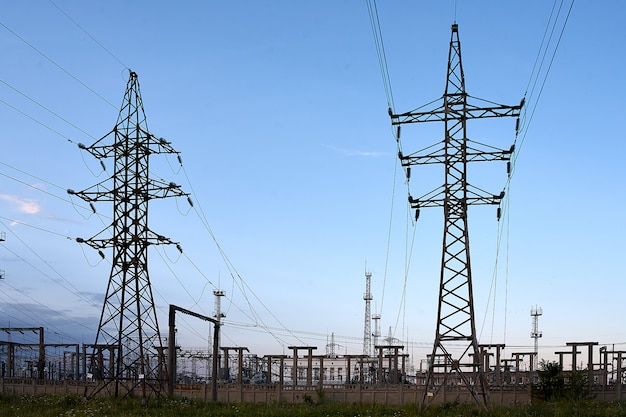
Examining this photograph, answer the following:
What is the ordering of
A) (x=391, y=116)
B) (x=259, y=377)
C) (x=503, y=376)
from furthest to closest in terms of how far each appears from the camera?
(x=259, y=377), (x=503, y=376), (x=391, y=116)

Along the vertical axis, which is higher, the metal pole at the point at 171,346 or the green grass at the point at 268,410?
the metal pole at the point at 171,346

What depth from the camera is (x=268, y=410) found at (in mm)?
27375

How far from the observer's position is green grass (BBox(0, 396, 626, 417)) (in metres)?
26.5

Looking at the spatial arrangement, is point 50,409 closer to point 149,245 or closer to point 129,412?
point 129,412

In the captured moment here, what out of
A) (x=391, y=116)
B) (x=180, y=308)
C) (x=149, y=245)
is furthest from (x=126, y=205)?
(x=391, y=116)

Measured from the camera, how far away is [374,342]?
132 m

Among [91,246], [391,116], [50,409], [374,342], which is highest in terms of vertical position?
[391,116]

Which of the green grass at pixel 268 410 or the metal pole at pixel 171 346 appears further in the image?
the metal pole at pixel 171 346

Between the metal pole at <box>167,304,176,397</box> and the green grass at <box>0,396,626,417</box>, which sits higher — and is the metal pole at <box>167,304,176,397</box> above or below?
above

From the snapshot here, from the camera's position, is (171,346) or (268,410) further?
(171,346)

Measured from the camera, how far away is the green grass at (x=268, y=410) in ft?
86.9

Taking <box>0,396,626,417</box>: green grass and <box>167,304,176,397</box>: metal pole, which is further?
<box>167,304,176,397</box>: metal pole

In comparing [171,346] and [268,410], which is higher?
[171,346]

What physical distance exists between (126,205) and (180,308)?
26.0 ft
